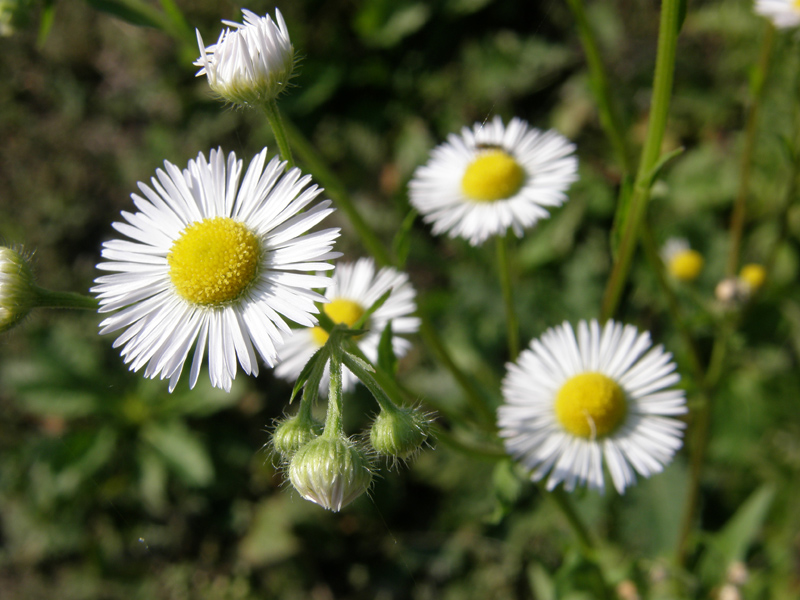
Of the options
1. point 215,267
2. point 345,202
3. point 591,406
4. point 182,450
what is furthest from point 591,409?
point 182,450

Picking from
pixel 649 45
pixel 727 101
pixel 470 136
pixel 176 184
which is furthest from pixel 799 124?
pixel 176 184

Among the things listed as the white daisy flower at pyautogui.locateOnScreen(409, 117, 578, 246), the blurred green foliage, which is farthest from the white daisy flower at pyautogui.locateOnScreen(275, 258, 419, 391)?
the blurred green foliage

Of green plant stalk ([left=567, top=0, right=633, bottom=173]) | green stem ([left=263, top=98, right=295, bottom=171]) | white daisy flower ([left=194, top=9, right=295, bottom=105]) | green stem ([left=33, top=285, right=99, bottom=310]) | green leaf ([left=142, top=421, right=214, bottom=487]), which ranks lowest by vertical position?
green leaf ([left=142, top=421, right=214, bottom=487])

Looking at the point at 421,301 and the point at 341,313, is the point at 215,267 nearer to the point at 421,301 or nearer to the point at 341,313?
the point at 341,313

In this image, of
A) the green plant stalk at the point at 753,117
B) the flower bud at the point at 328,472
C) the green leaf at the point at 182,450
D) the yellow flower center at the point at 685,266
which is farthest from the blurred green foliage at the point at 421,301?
the flower bud at the point at 328,472

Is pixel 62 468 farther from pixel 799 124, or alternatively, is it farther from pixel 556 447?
pixel 799 124

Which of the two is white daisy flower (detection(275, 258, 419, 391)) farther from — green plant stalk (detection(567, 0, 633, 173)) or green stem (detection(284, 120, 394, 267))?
green plant stalk (detection(567, 0, 633, 173))
